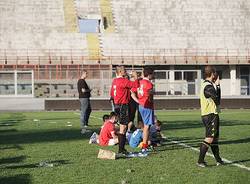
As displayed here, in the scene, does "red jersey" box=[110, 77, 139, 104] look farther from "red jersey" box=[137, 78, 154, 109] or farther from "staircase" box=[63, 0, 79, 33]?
"staircase" box=[63, 0, 79, 33]

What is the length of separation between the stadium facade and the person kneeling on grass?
2894cm

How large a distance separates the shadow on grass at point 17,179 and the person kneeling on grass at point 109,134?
483cm

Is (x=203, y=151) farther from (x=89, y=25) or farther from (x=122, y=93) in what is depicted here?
(x=89, y=25)

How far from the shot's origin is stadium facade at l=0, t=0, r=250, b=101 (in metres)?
48.4

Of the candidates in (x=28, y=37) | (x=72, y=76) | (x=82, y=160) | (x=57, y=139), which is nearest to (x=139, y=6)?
(x=28, y=37)

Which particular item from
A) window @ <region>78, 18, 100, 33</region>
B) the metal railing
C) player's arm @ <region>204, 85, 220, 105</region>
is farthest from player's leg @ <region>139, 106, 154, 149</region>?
window @ <region>78, 18, 100, 33</region>

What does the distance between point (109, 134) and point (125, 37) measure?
130 ft

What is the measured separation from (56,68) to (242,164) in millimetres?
35991

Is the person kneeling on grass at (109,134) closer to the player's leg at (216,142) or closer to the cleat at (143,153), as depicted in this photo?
the cleat at (143,153)

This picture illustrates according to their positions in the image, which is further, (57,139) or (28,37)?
(28,37)

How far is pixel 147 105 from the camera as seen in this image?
11.7m

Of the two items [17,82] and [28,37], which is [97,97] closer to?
[17,82]

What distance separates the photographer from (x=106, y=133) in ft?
44.2

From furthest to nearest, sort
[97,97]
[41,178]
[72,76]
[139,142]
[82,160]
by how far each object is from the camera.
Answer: [72,76] < [97,97] < [139,142] < [82,160] < [41,178]
